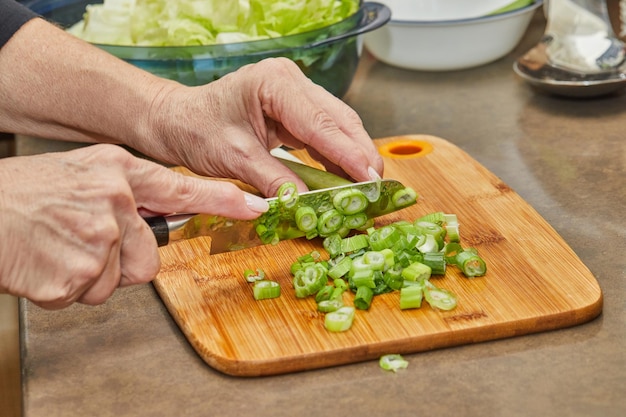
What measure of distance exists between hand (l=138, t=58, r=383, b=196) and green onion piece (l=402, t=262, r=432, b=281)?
215 mm

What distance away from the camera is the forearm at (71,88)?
1801 millimetres

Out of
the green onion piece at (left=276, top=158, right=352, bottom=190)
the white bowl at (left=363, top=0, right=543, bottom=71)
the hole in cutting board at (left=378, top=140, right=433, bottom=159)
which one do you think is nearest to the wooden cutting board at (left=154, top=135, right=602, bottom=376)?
the green onion piece at (left=276, top=158, right=352, bottom=190)

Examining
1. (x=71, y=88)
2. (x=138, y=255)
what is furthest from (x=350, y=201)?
(x=71, y=88)

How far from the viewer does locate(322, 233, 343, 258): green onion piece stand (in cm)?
155

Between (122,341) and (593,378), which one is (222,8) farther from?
(593,378)

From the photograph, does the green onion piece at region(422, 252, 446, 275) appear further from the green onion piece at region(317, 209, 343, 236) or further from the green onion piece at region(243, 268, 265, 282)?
the green onion piece at region(243, 268, 265, 282)

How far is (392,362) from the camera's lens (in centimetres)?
130

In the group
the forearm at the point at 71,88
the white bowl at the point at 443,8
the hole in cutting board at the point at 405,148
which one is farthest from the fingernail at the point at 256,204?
the white bowl at the point at 443,8

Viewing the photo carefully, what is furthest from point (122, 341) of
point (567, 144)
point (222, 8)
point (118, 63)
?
point (567, 144)

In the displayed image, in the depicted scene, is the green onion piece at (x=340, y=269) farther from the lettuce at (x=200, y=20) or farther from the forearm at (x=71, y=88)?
the lettuce at (x=200, y=20)

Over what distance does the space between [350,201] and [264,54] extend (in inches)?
21.6

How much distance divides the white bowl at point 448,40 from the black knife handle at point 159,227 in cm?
118

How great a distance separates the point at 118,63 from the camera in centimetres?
184

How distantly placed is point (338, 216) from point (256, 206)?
19cm
